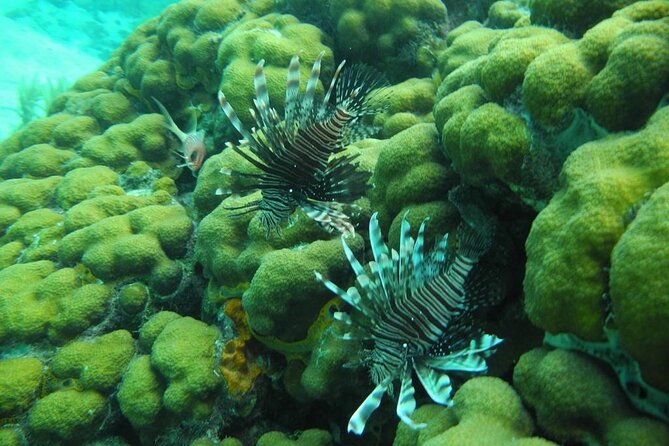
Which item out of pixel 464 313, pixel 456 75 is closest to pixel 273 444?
pixel 464 313

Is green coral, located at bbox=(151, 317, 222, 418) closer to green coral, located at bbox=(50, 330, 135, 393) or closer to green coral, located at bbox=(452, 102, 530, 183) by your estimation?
green coral, located at bbox=(50, 330, 135, 393)

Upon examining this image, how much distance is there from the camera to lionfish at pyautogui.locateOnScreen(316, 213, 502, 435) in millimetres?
2031

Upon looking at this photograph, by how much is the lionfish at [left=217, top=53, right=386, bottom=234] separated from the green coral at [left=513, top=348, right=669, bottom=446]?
48.9 inches

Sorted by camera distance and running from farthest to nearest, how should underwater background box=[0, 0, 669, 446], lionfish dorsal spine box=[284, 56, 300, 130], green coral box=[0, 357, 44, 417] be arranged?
green coral box=[0, 357, 44, 417] → lionfish dorsal spine box=[284, 56, 300, 130] → underwater background box=[0, 0, 669, 446]

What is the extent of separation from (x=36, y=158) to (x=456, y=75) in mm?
5267

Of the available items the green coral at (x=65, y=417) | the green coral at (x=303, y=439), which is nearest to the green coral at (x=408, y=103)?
the green coral at (x=303, y=439)

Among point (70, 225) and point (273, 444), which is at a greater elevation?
point (70, 225)

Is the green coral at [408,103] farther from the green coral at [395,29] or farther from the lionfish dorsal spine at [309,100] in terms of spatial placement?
the lionfish dorsal spine at [309,100]

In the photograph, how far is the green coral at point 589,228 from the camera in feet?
4.89

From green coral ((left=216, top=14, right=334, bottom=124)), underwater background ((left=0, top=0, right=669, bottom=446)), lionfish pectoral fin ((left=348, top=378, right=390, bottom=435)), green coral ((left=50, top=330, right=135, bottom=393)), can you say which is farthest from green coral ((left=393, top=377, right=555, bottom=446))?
green coral ((left=216, top=14, right=334, bottom=124))

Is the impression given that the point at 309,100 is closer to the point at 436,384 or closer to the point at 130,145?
the point at 436,384

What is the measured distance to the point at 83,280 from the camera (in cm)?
397

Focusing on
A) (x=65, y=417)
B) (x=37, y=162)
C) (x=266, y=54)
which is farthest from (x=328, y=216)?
(x=37, y=162)

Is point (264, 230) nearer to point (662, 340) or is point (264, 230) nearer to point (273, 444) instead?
point (273, 444)
